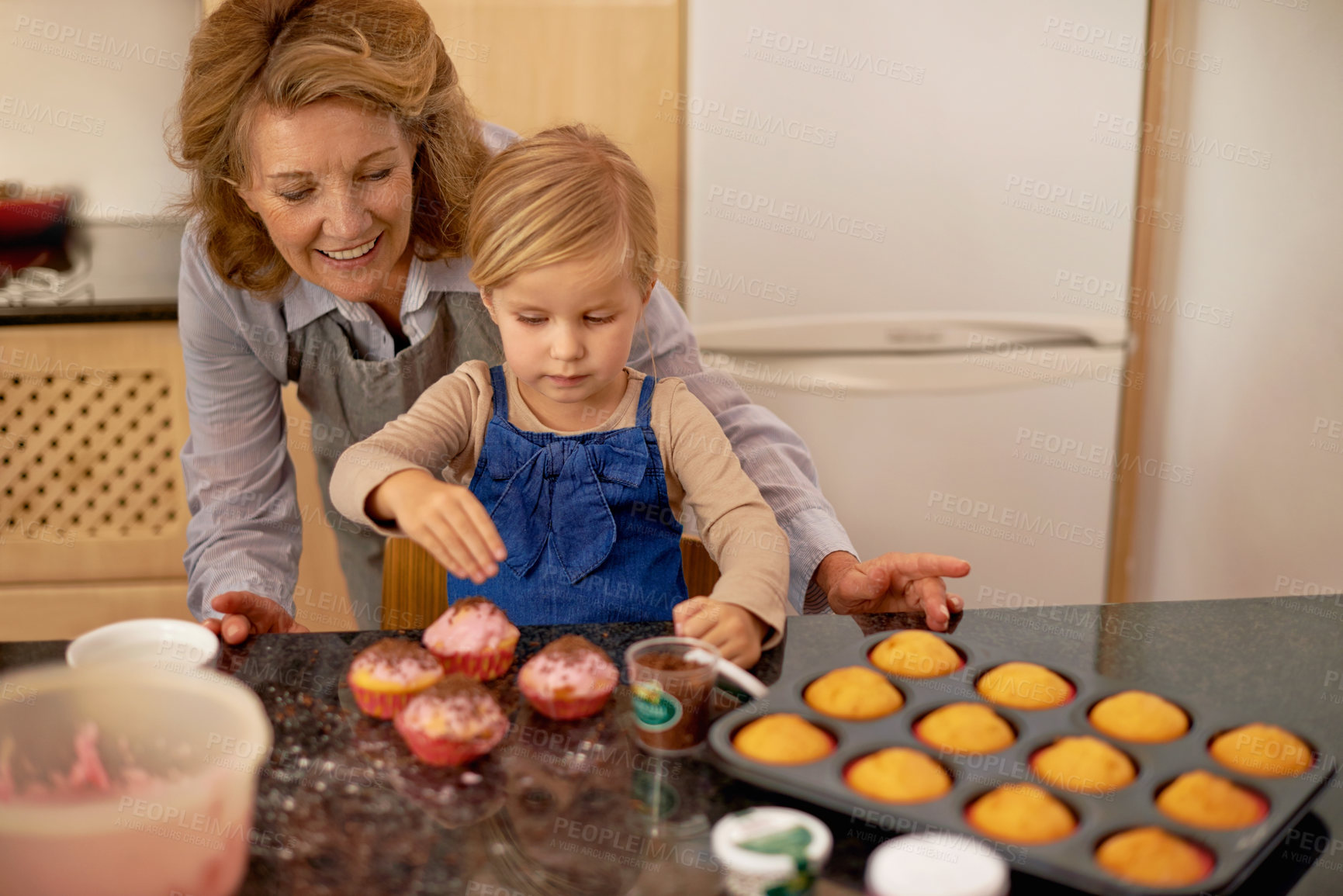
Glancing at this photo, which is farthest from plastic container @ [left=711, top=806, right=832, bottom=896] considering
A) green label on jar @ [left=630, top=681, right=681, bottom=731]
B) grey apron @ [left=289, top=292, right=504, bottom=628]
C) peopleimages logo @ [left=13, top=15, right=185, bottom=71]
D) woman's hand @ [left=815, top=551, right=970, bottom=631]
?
peopleimages logo @ [left=13, top=15, right=185, bottom=71]

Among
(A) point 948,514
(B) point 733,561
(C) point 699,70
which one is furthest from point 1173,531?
(B) point 733,561

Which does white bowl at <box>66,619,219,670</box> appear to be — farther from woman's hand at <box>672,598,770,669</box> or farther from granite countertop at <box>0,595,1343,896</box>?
woman's hand at <box>672,598,770,669</box>

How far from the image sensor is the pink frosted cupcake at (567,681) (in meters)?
0.91

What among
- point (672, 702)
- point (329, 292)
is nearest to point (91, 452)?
point (329, 292)

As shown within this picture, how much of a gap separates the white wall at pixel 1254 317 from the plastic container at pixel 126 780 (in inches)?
87.6

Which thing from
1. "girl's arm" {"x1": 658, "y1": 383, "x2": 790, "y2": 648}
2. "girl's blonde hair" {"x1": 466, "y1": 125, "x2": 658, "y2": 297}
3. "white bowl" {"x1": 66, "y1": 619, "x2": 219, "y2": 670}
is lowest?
"white bowl" {"x1": 66, "y1": 619, "x2": 219, "y2": 670}

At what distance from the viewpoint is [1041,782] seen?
0.79 meters

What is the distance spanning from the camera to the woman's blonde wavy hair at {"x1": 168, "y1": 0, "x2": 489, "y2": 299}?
1326mm

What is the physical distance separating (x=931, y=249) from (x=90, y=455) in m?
1.99

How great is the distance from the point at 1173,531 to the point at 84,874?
2.49m

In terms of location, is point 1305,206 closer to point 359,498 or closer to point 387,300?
point 387,300

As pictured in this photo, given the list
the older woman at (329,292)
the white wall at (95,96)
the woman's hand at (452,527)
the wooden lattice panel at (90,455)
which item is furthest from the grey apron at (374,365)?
the white wall at (95,96)

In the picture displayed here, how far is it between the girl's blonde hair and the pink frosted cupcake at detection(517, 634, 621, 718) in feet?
1.39

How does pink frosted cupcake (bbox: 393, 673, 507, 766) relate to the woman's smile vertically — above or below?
below
